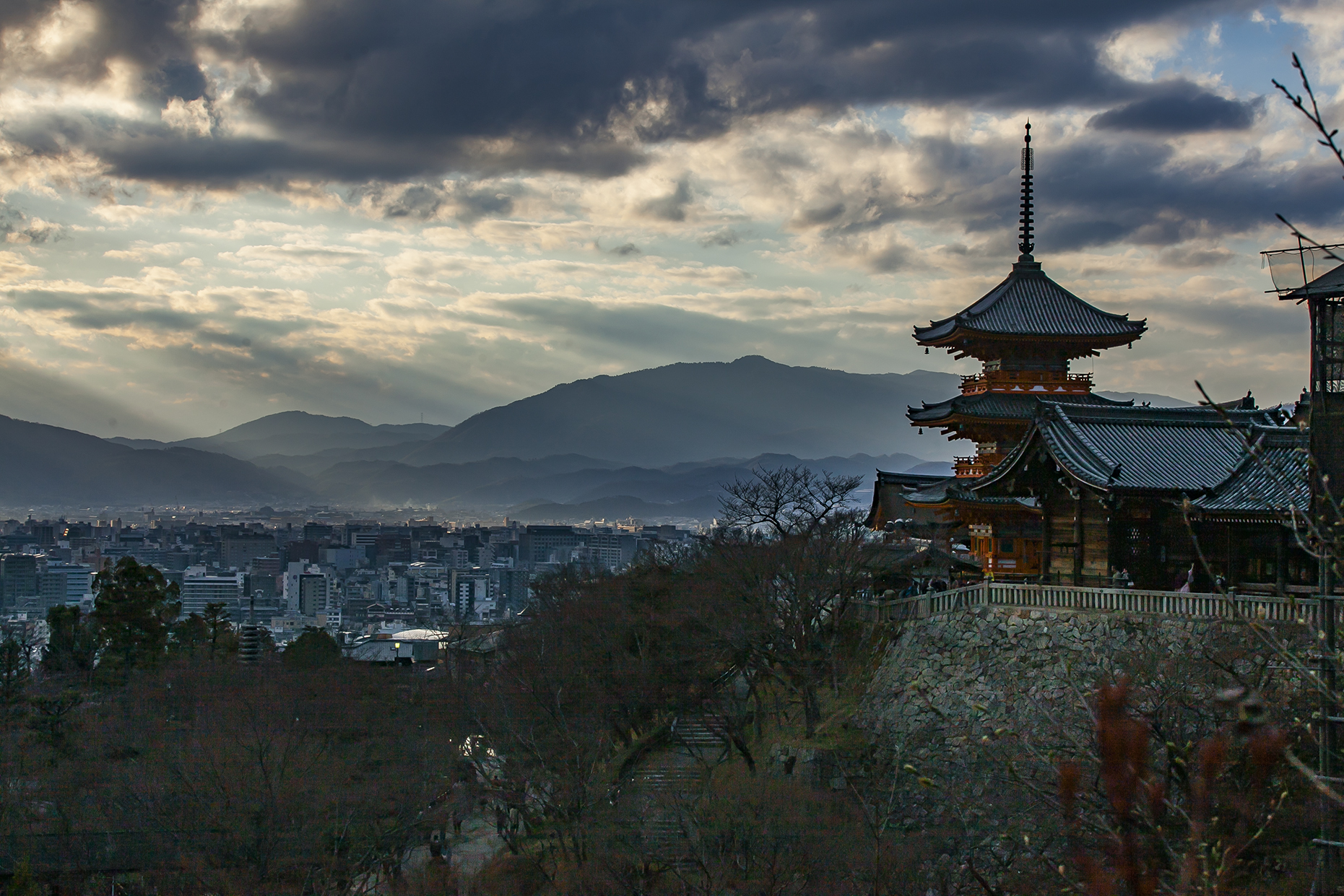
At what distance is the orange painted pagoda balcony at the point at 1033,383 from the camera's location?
27500 mm

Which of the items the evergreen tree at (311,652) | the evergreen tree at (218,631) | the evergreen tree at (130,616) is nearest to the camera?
the evergreen tree at (130,616)

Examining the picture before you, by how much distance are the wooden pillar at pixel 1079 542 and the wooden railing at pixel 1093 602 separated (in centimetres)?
84

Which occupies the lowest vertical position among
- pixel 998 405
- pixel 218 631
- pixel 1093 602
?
pixel 218 631

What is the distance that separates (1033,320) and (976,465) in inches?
158

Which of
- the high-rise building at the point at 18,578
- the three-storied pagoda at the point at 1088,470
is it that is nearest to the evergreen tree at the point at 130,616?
the three-storied pagoda at the point at 1088,470

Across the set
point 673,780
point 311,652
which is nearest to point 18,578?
point 311,652

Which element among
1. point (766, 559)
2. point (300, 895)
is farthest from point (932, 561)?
point (300, 895)

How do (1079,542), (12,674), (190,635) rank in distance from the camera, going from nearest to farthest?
(1079,542)
(12,674)
(190,635)

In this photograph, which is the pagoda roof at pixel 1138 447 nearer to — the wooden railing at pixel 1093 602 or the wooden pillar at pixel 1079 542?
the wooden pillar at pixel 1079 542

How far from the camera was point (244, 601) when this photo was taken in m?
96.8

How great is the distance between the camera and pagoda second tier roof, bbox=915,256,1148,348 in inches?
1058

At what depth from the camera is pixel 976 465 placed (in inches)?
1078

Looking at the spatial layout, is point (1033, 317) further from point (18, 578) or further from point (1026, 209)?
point (18, 578)

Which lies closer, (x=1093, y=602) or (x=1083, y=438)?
(x=1093, y=602)
